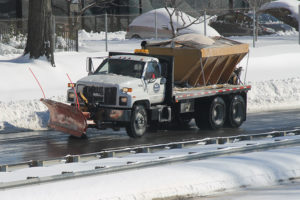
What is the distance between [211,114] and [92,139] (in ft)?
12.6

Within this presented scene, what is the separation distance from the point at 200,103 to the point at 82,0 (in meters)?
24.4

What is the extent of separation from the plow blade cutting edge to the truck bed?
121 inches

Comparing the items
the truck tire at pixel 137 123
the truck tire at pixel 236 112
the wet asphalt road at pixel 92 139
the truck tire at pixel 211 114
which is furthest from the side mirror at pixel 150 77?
the truck tire at pixel 236 112

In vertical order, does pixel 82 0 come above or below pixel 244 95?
above

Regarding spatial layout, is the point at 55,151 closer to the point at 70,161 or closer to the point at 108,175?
the point at 70,161

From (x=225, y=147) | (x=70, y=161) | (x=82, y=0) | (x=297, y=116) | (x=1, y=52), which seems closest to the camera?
(x=70, y=161)

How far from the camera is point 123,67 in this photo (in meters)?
21.2

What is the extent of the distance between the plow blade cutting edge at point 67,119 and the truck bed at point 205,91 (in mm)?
3076

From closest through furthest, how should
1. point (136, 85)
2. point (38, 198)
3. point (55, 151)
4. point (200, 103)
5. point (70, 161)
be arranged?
1. point (38, 198)
2. point (70, 161)
3. point (55, 151)
4. point (136, 85)
5. point (200, 103)

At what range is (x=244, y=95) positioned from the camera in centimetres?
2406

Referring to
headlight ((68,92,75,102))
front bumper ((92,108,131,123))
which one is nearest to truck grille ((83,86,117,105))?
front bumper ((92,108,131,123))

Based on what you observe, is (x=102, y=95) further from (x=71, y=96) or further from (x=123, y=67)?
(x=123, y=67)

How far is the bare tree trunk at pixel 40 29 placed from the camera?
2969 cm

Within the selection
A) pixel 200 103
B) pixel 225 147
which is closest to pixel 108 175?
pixel 225 147
